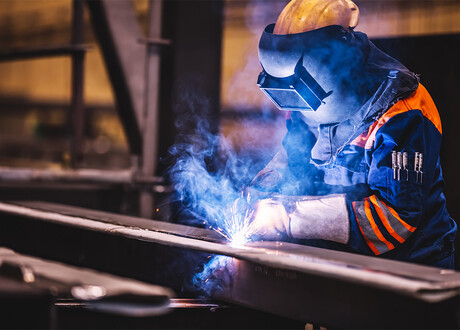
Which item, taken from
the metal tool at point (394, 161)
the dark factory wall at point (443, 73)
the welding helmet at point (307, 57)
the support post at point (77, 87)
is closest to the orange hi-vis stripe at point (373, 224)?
the metal tool at point (394, 161)

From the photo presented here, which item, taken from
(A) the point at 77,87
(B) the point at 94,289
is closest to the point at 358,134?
(B) the point at 94,289

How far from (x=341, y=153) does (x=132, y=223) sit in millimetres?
758

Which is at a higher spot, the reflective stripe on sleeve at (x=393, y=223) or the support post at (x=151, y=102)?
the support post at (x=151, y=102)

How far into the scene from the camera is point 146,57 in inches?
143

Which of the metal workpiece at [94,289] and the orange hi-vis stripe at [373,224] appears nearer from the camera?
the metal workpiece at [94,289]

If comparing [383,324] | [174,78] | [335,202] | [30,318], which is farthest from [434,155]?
[174,78]

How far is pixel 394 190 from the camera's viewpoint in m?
1.67

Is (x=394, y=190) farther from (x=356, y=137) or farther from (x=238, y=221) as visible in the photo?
(x=238, y=221)

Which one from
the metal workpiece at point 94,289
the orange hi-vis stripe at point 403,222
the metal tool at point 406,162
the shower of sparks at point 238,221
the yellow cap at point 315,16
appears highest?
the yellow cap at point 315,16

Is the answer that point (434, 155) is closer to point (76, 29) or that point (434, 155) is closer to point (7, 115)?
point (76, 29)

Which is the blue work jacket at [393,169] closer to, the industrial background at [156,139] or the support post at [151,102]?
the industrial background at [156,139]

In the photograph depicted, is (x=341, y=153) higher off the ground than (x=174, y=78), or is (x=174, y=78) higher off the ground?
(x=174, y=78)

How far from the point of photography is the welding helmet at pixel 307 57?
1740 millimetres

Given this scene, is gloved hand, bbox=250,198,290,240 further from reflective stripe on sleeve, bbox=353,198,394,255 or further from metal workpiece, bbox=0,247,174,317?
metal workpiece, bbox=0,247,174,317
